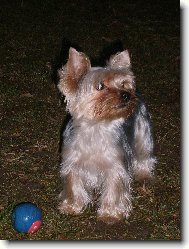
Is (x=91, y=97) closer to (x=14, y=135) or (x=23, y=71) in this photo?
(x=14, y=135)

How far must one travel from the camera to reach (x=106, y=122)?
6.38m

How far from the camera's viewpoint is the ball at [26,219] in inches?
240

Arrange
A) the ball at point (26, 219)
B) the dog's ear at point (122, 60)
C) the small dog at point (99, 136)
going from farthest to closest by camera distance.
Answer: the dog's ear at point (122, 60) → the small dog at point (99, 136) → the ball at point (26, 219)

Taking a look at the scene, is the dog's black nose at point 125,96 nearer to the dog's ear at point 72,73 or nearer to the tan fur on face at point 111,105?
the tan fur on face at point 111,105

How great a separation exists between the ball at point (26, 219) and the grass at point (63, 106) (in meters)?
0.12

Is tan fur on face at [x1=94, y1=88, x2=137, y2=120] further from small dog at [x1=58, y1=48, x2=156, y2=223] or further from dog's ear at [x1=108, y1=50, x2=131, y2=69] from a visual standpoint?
dog's ear at [x1=108, y1=50, x2=131, y2=69]

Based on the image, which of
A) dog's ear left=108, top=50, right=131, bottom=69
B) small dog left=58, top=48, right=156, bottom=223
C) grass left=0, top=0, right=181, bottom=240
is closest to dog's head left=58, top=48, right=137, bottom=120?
small dog left=58, top=48, right=156, bottom=223

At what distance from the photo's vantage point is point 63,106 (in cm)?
1018

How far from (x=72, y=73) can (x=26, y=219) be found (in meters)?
1.87

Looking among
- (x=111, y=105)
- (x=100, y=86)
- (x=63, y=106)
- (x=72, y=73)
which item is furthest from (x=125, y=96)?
(x=63, y=106)

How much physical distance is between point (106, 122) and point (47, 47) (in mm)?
8391

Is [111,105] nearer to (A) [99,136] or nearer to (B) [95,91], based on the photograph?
(B) [95,91]

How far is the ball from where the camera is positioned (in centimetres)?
609

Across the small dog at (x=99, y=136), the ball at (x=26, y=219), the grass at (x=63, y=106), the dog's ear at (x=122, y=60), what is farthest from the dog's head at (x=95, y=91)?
the grass at (x=63, y=106)
